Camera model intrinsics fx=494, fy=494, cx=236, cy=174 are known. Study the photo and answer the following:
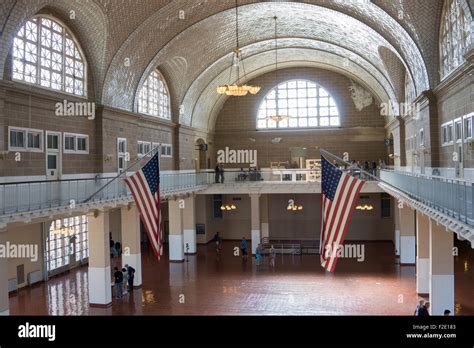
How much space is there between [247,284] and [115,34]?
12.2 meters

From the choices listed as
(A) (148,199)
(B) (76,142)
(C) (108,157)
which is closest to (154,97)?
(C) (108,157)

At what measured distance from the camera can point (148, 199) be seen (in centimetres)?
1273

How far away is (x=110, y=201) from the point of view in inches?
713

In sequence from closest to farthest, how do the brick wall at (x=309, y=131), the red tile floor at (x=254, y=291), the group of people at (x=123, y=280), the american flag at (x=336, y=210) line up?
1. the american flag at (x=336, y=210)
2. the red tile floor at (x=254, y=291)
3. the group of people at (x=123, y=280)
4. the brick wall at (x=309, y=131)

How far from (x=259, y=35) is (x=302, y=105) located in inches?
379

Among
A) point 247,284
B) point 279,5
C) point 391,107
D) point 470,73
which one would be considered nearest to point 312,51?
point 391,107

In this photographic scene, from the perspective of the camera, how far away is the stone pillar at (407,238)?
84.5ft

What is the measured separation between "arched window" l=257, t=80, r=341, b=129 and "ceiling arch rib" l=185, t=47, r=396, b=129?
165 cm

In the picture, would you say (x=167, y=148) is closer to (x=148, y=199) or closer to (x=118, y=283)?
(x=118, y=283)

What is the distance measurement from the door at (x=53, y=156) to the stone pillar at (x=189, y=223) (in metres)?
11.9
